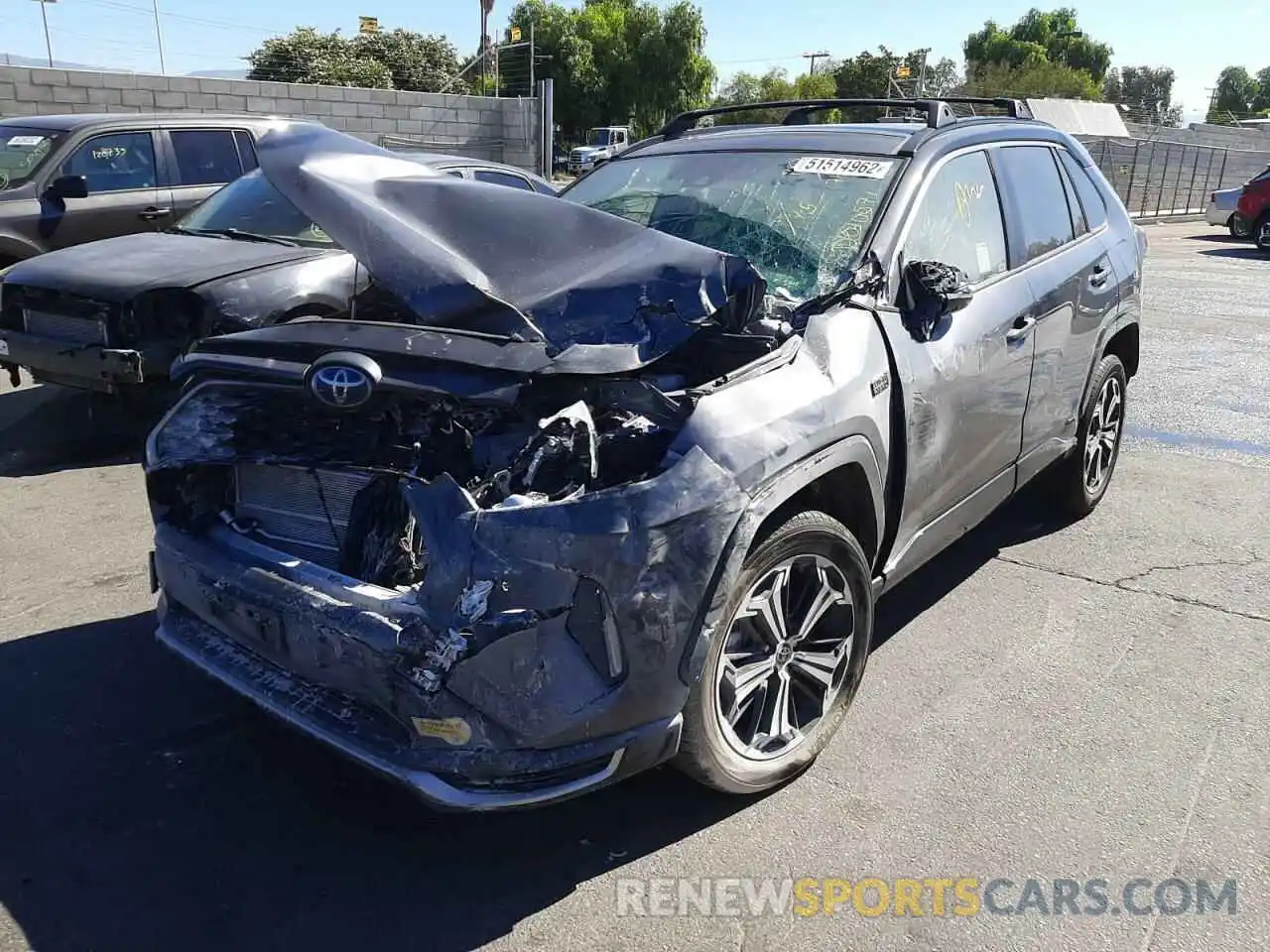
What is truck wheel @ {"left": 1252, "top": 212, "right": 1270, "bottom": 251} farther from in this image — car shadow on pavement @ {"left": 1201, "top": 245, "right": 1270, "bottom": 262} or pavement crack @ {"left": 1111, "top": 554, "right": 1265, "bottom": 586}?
pavement crack @ {"left": 1111, "top": 554, "right": 1265, "bottom": 586}

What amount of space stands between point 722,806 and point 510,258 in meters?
1.80

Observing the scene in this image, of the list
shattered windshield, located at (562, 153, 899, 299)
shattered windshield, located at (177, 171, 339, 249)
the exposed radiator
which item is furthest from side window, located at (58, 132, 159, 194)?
shattered windshield, located at (562, 153, 899, 299)

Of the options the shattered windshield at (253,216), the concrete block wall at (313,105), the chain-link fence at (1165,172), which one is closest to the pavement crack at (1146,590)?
the shattered windshield at (253,216)

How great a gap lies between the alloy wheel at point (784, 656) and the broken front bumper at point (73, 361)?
4.31 m

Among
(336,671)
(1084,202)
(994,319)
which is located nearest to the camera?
(336,671)

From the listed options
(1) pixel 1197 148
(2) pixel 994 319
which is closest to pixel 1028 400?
(2) pixel 994 319

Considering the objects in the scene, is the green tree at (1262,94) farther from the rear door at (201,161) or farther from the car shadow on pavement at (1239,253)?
the rear door at (201,161)

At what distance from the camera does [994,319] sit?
151 inches

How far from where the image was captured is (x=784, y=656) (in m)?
3.02

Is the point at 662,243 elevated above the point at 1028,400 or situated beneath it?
elevated above

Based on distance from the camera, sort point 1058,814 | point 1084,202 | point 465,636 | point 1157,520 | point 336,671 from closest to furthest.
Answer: point 465,636
point 336,671
point 1058,814
point 1084,202
point 1157,520

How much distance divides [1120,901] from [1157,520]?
3.26 meters

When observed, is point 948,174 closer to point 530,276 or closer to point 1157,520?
point 530,276

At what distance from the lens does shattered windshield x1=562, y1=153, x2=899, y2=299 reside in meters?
3.55
